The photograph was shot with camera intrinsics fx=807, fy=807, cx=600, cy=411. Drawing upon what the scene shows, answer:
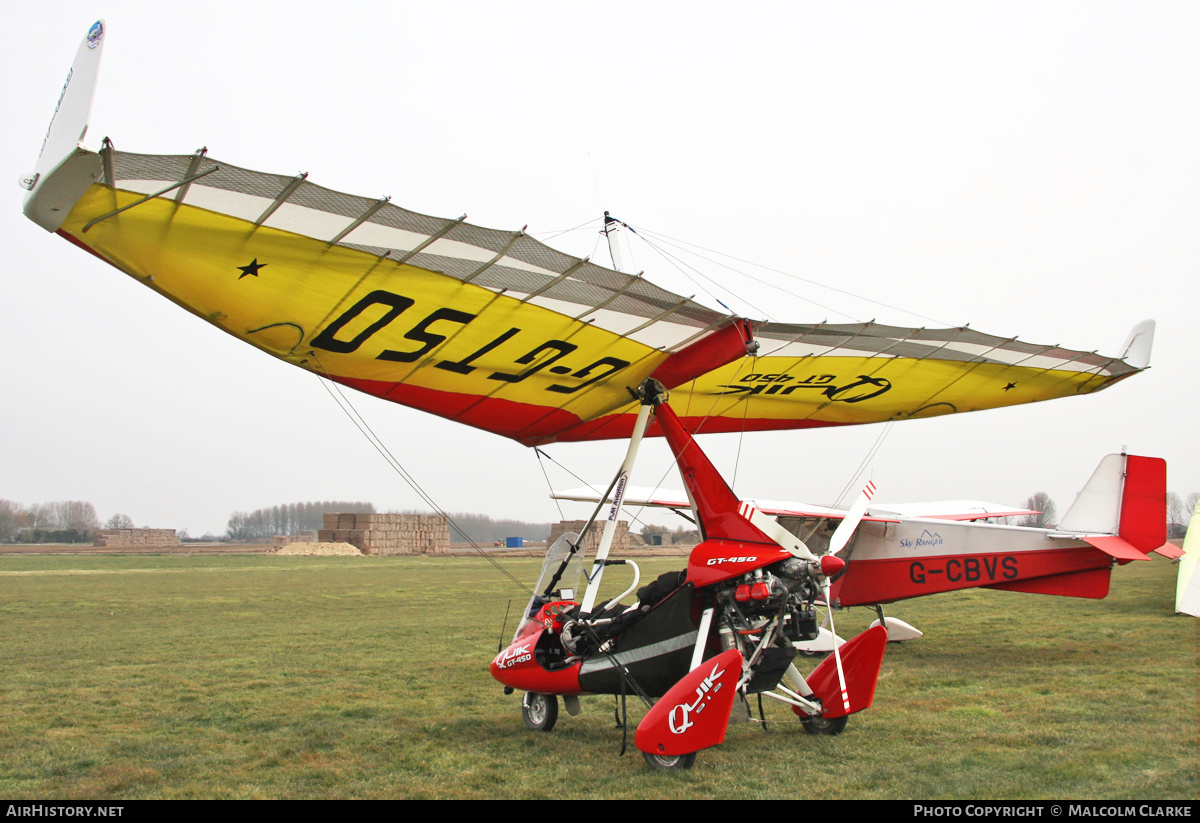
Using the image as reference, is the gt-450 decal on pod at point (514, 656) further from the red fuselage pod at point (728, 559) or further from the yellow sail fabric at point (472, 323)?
the yellow sail fabric at point (472, 323)

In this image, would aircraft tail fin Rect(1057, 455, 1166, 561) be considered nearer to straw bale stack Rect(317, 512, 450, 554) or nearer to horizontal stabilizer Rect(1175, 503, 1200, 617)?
horizontal stabilizer Rect(1175, 503, 1200, 617)

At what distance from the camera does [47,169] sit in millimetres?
4133

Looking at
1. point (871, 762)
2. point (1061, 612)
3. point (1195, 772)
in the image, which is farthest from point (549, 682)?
point (1061, 612)

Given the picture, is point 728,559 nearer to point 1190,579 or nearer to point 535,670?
point 535,670

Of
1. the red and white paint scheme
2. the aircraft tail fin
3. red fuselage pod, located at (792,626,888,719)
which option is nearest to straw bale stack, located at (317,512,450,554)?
the aircraft tail fin

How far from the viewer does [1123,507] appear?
439 inches

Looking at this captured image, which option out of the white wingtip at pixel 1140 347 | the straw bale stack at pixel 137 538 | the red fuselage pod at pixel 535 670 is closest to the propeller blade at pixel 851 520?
the red fuselage pod at pixel 535 670

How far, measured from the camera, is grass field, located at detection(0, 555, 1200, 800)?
5.41 meters

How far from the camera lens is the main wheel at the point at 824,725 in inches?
267

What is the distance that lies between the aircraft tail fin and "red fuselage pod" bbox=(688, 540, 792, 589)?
677cm

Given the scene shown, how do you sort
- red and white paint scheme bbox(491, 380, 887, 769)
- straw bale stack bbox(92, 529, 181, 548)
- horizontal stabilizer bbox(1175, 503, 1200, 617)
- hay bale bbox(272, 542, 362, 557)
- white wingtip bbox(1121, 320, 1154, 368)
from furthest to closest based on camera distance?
straw bale stack bbox(92, 529, 181, 548) < hay bale bbox(272, 542, 362, 557) < horizontal stabilizer bbox(1175, 503, 1200, 617) < white wingtip bbox(1121, 320, 1154, 368) < red and white paint scheme bbox(491, 380, 887, 769)

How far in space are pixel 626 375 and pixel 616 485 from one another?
3.55 ft

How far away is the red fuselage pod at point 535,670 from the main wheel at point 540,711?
0.59 feet

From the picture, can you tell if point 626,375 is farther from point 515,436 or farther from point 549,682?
point 549,682
